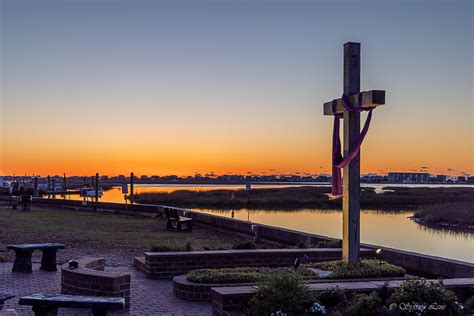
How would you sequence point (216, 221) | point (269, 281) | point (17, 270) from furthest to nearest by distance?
point (216, 221), point (17, 270), point (269, 281)

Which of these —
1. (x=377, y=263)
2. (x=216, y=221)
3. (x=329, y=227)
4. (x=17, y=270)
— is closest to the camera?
(x=377, y=263)

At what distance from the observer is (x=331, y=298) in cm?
649

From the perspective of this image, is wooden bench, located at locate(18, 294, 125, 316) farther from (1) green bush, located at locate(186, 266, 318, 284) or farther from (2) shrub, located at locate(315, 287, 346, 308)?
(1) green bush, located at locate(186, 266, 318, 284)

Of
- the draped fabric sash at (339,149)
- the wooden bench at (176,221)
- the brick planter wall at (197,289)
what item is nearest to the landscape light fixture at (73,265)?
the brick planter wall at (197,289)

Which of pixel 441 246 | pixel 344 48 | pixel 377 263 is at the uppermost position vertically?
pixel 344 48

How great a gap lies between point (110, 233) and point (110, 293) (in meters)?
11.8

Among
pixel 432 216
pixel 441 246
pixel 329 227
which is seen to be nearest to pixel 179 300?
pixel 441 246

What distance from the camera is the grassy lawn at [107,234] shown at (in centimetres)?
1634

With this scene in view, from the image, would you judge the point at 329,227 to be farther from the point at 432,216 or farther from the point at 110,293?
the point at 110,293

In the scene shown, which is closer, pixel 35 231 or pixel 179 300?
pixel 179 300

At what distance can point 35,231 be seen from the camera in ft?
63.4

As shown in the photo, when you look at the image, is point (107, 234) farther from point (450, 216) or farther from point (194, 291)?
point (450, 216)

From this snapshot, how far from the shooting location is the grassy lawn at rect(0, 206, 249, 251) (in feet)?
53.6

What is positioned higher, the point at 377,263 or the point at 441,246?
the point at 377,263
